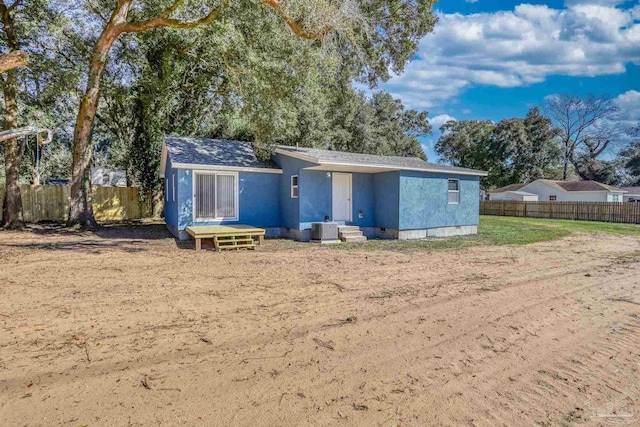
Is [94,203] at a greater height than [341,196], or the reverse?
[341,196]

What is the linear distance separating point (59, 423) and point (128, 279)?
4180 mm

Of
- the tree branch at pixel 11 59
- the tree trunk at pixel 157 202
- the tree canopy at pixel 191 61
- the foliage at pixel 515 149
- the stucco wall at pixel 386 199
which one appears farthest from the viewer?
the foliage at pixel 515 149

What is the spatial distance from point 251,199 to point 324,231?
3.01 metres

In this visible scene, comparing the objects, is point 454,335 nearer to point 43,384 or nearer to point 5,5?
point 43,384

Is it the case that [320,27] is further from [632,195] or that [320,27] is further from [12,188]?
[632,195]

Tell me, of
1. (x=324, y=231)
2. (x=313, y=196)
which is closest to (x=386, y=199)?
(x=313, y=196)

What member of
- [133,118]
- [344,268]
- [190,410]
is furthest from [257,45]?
[190,410]

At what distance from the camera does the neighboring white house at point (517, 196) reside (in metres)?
30.9

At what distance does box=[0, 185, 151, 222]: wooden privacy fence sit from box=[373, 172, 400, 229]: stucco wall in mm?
13447

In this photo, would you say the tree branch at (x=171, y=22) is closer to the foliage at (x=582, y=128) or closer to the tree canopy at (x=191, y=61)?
the tree canopy at (x=191, y=61)

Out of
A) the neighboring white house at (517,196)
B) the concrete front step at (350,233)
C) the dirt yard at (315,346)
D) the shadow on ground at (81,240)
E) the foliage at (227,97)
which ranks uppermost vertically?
the foliage at (227,97)

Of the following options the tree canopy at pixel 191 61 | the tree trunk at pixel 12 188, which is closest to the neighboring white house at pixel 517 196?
the tree canopy at pixel 191 61

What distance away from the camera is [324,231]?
11.6 m

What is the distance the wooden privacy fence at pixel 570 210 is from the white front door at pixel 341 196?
63.0 feet
